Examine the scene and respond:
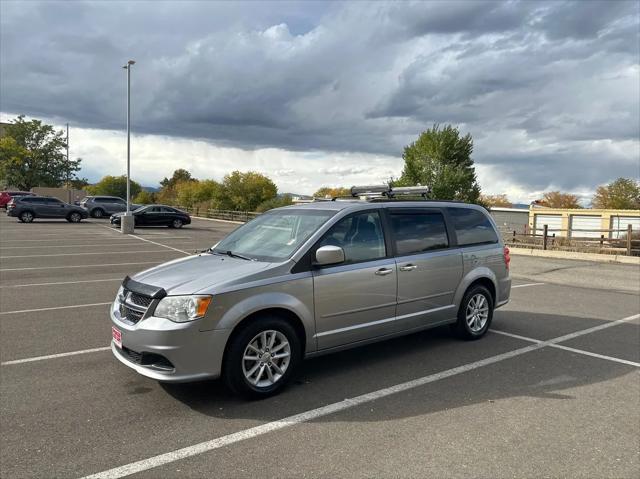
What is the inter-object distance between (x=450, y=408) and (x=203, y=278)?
2.37 m

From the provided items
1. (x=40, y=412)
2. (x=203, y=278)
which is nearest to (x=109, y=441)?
(x=40, y=412)

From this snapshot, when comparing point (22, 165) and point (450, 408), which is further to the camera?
point (22, 165)

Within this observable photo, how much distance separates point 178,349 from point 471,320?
385 centimetres

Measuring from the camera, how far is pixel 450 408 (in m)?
4.16

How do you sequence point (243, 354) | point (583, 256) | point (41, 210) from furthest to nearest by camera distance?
1. point (41, 210)
2. point (583, 256)
3. point (243, 354)

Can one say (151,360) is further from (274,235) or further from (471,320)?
(471,320)

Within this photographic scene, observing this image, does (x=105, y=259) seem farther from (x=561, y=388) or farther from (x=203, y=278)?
(x=561, y=388)

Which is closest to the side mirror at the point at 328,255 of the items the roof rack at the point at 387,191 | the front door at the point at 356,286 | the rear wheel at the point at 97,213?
the front door at the point at 356,286

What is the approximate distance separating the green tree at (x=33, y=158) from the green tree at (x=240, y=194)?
1095 inches

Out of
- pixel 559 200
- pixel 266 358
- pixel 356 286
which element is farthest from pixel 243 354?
pixel 559 200

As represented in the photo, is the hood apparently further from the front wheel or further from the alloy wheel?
the front wheel

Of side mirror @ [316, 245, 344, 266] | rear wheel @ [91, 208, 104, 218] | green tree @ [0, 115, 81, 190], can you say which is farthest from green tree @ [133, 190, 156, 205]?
side mirror @ [316, 245, 344, 266]

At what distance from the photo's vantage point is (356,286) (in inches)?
192

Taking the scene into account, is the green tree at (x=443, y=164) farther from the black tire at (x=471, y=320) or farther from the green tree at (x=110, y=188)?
the green tree at (x=110, y=188)
